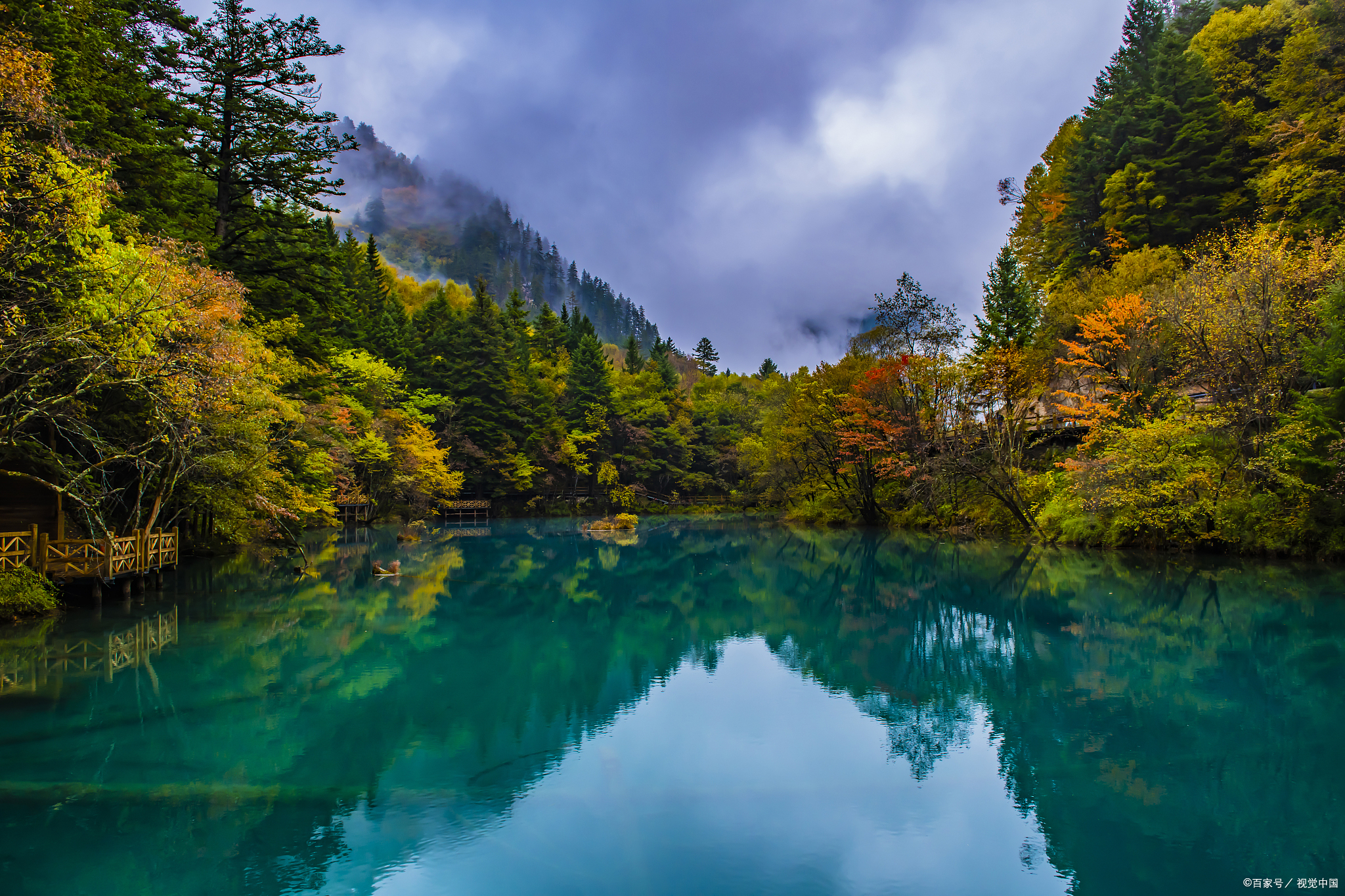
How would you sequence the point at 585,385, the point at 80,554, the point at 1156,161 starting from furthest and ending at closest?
the point at 585,385
the point at 1156,161
the point at 80,554

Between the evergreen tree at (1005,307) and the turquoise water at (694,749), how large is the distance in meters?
18.4

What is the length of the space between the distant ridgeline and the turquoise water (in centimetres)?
11855

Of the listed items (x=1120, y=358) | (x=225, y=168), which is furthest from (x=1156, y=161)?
(x=225, y=168)

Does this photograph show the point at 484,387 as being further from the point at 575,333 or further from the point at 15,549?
the point at 15,549

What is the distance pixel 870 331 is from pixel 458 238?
13418cm

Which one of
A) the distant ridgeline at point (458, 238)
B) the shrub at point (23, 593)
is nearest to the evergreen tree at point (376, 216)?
the distant ridgeline at point (458, 238)

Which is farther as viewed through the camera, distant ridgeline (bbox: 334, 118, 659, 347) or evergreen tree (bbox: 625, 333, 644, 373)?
distant ridgeline (bbox: 334, 118, 659, 347)

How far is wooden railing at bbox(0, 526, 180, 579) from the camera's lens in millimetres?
12359

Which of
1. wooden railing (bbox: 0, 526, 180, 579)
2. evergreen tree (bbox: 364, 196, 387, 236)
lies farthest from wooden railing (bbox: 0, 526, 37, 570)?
evergreen tree (bbox: 364, 196, 387, 236)

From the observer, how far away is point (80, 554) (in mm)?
13383

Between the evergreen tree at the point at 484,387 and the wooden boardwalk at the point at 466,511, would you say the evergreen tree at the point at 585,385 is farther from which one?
the wooden boardwalk at the point at 466,511

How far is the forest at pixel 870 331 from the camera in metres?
11.4

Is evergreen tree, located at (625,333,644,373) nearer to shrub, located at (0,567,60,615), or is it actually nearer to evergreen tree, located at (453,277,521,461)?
evergreen tree, located at (453,277,521,461)

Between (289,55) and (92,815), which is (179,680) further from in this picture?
(289,55)
